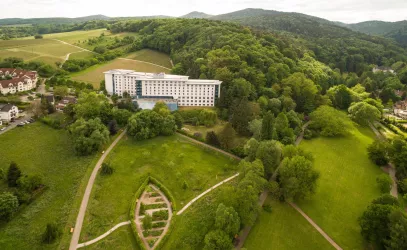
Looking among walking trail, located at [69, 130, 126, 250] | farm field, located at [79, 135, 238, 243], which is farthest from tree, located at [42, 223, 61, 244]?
farm field, located at [79, 135, 238, 243]

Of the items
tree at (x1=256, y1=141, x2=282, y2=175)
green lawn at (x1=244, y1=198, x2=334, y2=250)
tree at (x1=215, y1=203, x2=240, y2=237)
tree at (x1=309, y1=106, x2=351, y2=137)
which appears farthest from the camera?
tree at (x1=309, y1=106, x2=351, y2=137)

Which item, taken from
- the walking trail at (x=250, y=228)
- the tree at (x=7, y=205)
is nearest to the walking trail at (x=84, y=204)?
the tree at (x=7, y=205)

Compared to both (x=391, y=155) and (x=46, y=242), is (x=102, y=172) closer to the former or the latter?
(x=46, y=242)

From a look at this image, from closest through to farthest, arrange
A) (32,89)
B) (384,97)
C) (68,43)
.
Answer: (32,89) → (384,97) → (68,43)

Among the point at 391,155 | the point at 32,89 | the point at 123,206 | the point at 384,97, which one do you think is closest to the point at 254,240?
the point at 123,206

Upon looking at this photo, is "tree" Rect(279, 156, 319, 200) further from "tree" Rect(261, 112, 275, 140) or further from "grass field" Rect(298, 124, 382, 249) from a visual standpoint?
"tree" Rect(261, 112, 275, 140)

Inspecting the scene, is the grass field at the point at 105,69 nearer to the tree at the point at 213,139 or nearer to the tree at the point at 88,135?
the tree at the point at 88,135

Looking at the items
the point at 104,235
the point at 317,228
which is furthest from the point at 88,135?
the point at 317,228
